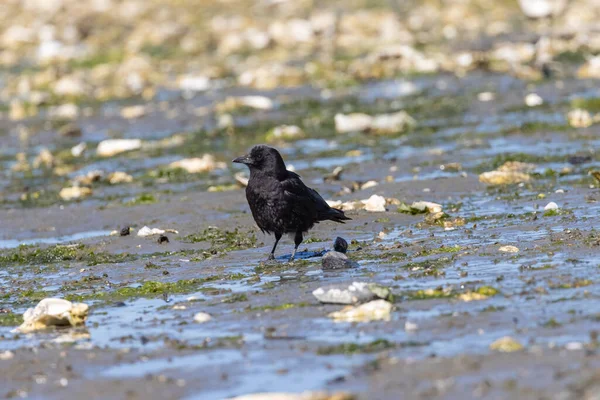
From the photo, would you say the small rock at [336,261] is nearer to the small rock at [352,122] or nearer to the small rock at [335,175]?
the small rock at [335,175]

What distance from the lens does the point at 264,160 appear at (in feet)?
32.4

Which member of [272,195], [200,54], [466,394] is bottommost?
Result: [466,394]

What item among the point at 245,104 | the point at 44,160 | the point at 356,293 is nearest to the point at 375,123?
the point at 245,104

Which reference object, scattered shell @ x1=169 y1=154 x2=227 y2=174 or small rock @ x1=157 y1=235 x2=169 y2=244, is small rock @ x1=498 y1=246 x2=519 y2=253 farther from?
scattered shell @ x1=169 y1=154 x2=227 y2=174

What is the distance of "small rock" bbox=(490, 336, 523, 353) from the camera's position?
19.2 ft

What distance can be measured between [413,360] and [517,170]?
8008 millimetres

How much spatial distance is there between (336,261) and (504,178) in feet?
15.5

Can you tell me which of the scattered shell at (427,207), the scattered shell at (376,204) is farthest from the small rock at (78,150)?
the scattered shell at (427,207)

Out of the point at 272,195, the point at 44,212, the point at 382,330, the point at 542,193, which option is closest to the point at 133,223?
the point at 44,212

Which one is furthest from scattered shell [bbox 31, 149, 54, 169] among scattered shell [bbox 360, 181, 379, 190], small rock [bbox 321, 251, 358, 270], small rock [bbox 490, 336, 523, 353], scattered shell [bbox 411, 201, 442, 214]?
small rock [bbox 490, 336, 523, 353]

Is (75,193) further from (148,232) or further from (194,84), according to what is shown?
Result: (194,84)

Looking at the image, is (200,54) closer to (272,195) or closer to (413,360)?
(272,195)

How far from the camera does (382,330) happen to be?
6613 mm

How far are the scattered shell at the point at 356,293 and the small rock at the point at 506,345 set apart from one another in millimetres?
1414
